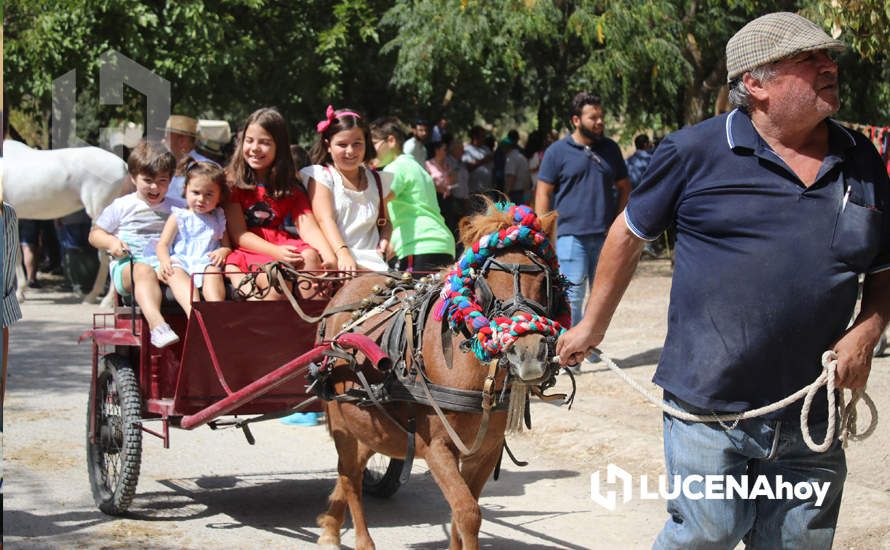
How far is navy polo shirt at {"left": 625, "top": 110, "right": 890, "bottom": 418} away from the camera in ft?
11.5

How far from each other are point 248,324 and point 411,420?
55.2 inches

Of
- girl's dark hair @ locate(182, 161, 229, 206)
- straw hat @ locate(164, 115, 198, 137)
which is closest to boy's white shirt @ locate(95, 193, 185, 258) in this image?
girl's dark hair @ locate(182, 161, 229, 206)

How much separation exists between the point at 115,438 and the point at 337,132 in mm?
2247

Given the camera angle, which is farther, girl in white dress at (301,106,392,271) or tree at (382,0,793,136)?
tree at (382,0,793,136)

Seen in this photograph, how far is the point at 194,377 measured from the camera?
20.3ft

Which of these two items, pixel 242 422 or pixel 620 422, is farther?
pixel 620 422

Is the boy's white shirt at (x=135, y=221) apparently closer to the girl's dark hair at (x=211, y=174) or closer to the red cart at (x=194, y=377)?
the red cart at (x=194, y=377)

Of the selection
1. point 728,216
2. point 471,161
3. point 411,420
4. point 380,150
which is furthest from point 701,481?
point 471,161

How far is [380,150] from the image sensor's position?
30.0 ft

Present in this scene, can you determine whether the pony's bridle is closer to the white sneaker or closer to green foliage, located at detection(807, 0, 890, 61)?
the white sneaker

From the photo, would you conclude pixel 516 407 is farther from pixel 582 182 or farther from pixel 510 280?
pixel 582 182

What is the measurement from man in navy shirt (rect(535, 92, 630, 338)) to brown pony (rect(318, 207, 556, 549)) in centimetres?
452

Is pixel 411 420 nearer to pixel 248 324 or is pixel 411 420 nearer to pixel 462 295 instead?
pixel 462 295

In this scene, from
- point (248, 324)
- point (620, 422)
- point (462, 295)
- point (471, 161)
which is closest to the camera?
point (462, 295)
